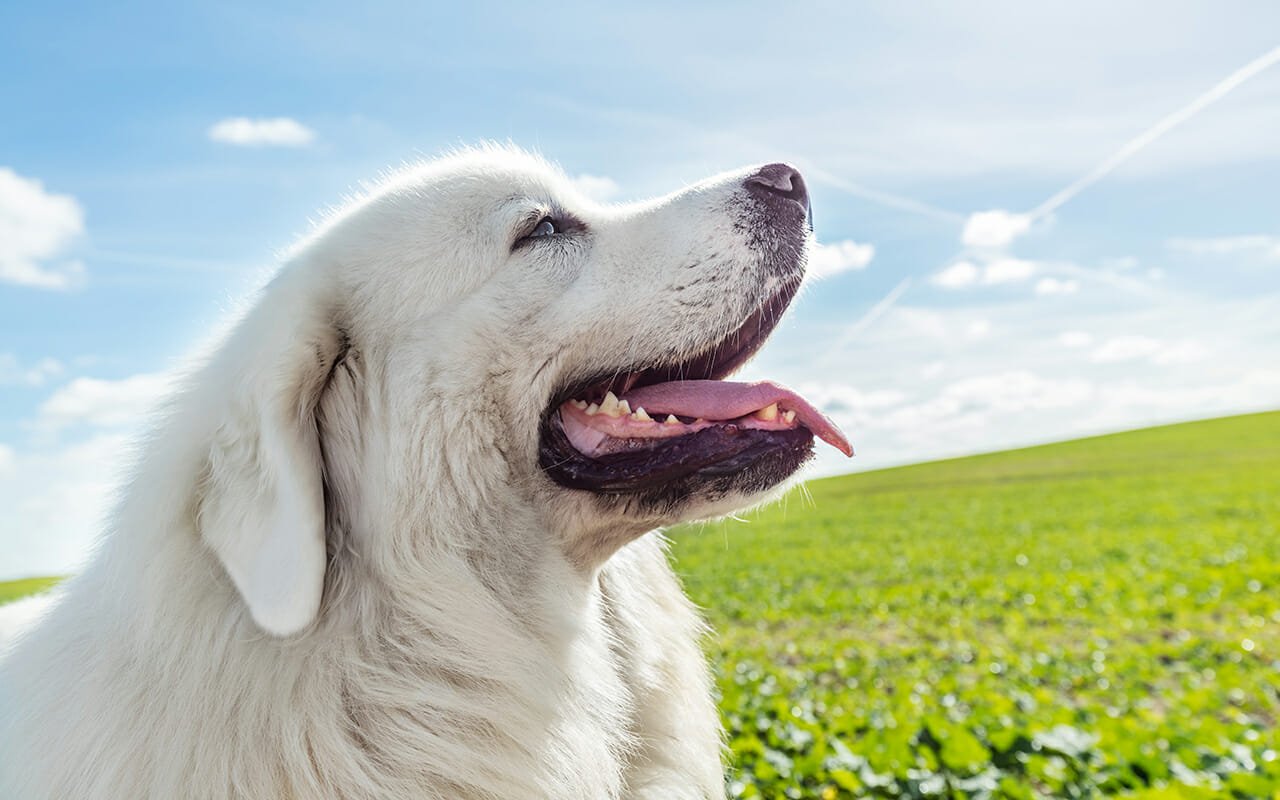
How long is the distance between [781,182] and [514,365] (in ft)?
3.47

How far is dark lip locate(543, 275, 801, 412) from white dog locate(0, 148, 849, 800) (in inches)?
0.5

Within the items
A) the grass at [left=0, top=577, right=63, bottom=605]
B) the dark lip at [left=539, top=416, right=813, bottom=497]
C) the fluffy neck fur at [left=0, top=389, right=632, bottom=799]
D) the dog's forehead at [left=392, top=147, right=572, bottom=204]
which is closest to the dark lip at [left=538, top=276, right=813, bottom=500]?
the dark lip at [left=539, top=416, right=813, bottom=497]

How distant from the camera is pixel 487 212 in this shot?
8.95 ft

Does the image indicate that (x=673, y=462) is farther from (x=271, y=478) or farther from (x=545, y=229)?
(x=271, y=478)

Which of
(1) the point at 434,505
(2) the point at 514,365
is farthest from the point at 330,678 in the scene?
(2) the point at 514,365

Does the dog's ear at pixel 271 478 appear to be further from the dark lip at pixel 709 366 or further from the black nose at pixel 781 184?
the black nose at pixel 781 184

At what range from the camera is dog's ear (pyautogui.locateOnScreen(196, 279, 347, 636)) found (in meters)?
2.13

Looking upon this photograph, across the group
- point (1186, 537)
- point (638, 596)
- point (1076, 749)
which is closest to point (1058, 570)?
point (1186, 537)

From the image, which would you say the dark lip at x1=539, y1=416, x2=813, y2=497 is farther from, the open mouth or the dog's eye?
the dog's eye

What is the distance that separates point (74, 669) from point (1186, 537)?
23.4 m

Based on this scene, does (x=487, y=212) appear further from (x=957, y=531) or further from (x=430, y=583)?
(x=957, y=531)

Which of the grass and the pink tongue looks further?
the grass

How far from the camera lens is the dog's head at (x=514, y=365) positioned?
2439 millimetres

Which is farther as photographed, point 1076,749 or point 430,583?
point 1076,749
